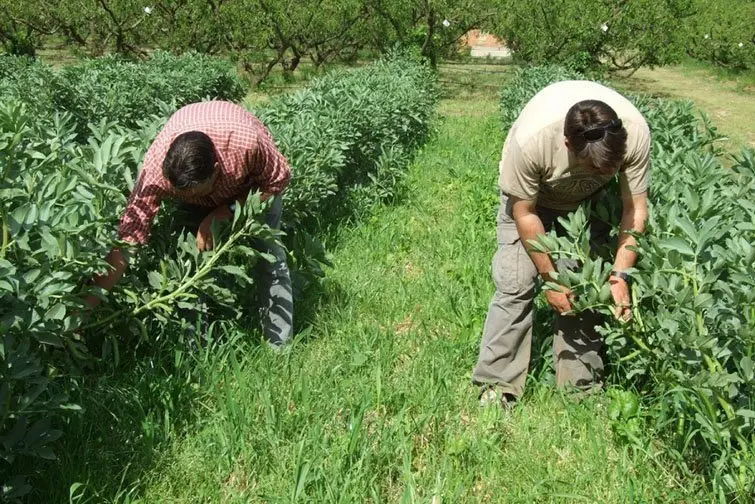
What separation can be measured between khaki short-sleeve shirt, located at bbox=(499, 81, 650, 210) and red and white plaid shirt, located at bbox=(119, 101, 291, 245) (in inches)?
45.4

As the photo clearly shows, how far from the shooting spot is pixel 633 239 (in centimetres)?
288

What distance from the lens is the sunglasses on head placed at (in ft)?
8.31

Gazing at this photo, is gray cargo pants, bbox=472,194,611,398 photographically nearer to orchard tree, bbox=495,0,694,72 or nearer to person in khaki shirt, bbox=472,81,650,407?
person in khaki shirt, bbox=472,81,650,407

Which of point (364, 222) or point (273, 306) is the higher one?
point (273, 306)

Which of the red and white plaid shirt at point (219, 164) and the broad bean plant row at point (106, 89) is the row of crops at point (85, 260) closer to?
the red and white plaid shirt at point (219, 164)

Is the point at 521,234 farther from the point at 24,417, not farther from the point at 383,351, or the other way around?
the point at 24,417

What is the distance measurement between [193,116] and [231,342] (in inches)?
44.4

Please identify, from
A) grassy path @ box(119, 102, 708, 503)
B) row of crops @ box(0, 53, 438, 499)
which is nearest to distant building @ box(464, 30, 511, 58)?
row of crops @ box(0, 53, 438, 499)

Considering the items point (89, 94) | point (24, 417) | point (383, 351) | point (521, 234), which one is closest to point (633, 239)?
point (521, 234)

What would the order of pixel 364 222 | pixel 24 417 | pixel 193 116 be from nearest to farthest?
pixel 24 417 → pixel 193 116 → pixel 364 222

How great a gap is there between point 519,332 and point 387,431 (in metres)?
0.76

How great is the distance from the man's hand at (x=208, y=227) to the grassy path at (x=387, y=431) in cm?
55

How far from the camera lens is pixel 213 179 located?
9.68 feet

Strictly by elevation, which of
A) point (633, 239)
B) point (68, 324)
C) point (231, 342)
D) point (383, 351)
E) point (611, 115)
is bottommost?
point (383, 351)
